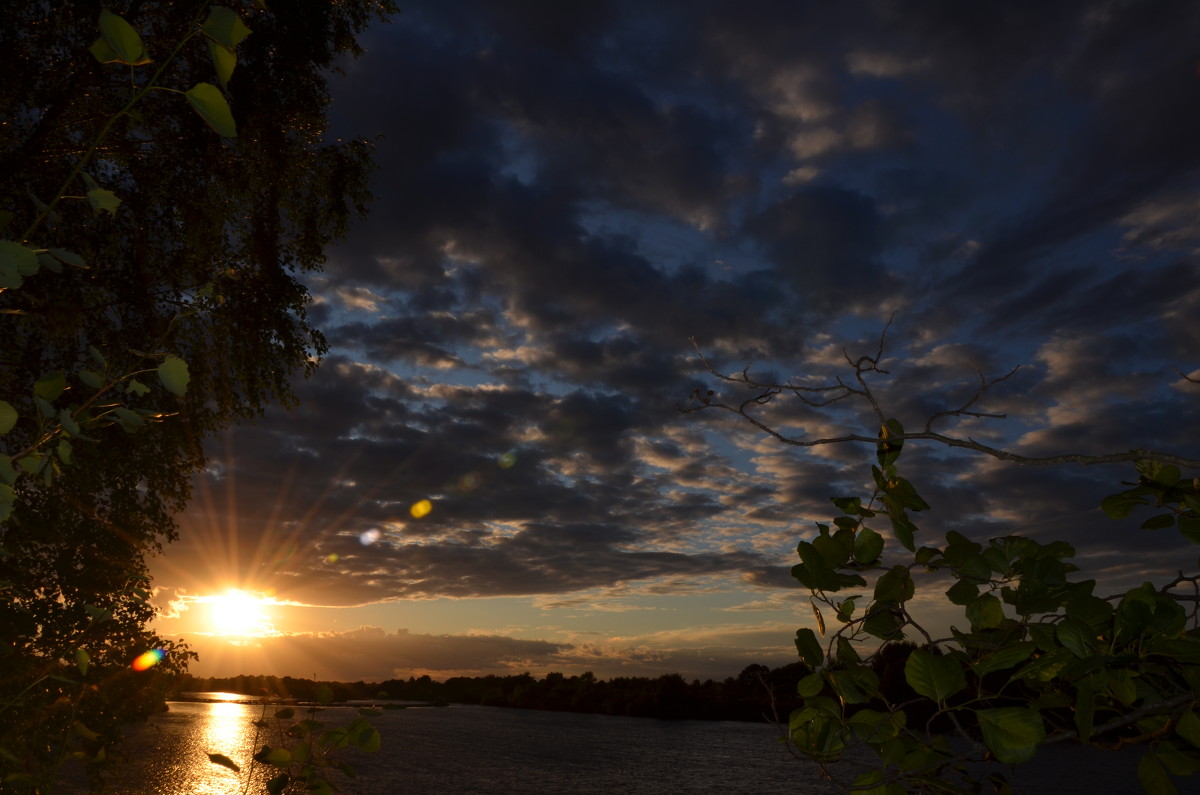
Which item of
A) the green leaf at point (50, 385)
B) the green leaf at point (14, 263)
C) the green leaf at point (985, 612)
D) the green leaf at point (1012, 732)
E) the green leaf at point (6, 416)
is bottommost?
the green leaf at point (1012, 732)

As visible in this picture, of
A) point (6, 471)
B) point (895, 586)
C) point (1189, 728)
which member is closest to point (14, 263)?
point (6, 471)

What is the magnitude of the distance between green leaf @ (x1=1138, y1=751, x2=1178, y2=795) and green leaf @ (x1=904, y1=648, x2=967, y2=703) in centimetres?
53

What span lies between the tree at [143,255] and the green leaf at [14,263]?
11.0 m

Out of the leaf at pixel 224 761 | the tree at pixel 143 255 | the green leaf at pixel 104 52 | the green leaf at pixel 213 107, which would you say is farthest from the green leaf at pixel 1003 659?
the tree at pixel 143 255

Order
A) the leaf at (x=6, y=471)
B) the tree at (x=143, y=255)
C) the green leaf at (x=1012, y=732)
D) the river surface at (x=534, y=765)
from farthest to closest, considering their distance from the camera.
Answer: the river surface at (x=534, y=765)
the tree at (x=143, y=255)
the leaf at (x=6, y=471)
the green leaf at (x=1012, y=732)

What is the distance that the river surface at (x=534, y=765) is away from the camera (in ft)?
198

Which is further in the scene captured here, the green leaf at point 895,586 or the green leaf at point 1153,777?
the green leaf at point 895,586

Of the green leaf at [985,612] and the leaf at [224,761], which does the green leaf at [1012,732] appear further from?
the leaf at [224,761]

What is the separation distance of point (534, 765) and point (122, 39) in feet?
289

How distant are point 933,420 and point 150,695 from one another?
20.9 m

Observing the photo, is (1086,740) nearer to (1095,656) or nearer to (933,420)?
(1095,656)

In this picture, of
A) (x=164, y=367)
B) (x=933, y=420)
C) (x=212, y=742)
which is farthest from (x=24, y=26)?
(x=212, y=742)

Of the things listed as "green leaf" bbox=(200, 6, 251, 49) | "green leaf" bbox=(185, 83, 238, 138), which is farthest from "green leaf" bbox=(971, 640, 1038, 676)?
"green leaf" bbox=(200, 6, 251, 49)

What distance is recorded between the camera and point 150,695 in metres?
18.1
